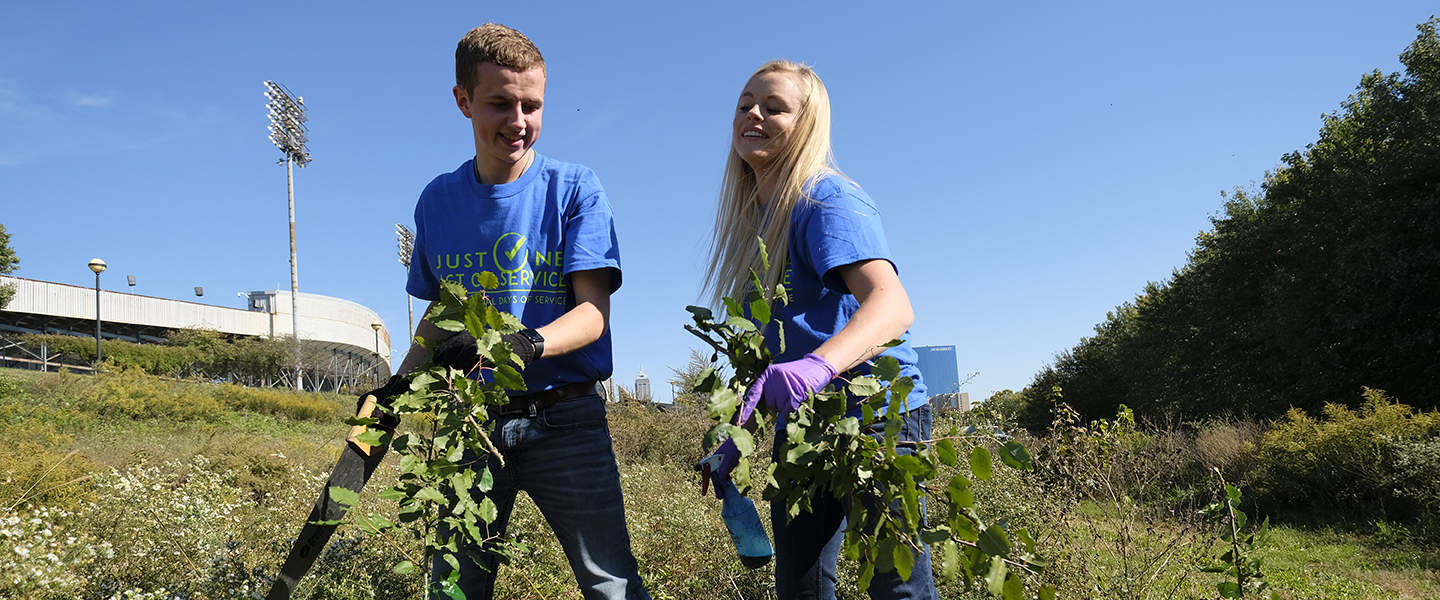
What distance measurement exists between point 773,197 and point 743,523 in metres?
0.74

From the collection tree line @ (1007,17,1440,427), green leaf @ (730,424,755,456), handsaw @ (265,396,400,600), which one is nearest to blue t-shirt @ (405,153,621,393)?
handsaw @ (265,396,400,600)

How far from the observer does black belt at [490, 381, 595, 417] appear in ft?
6.66

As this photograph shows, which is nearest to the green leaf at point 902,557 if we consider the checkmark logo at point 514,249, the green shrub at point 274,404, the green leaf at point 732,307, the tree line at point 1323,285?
the green leaf at point 732,307

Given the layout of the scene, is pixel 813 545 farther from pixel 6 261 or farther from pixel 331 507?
pixel 6 261

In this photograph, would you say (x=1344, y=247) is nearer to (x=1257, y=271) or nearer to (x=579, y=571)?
(x=1257, y=271)

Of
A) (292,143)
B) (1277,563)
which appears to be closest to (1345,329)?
(1277,563)

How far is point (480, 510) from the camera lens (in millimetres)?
1492

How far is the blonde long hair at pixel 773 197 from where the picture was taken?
188 cm

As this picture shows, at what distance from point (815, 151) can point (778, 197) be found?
153 millimetres

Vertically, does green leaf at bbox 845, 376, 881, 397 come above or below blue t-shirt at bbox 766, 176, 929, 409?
below

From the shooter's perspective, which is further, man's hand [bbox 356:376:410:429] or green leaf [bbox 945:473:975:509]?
man's hand [bbox 356:376:410:429]

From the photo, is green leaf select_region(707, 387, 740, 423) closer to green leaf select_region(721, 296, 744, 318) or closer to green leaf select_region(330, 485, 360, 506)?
green leaf select_region(721, 296, 744, 318)

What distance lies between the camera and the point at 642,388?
11023mm

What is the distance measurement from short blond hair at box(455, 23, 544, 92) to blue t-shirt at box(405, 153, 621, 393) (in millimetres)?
277
